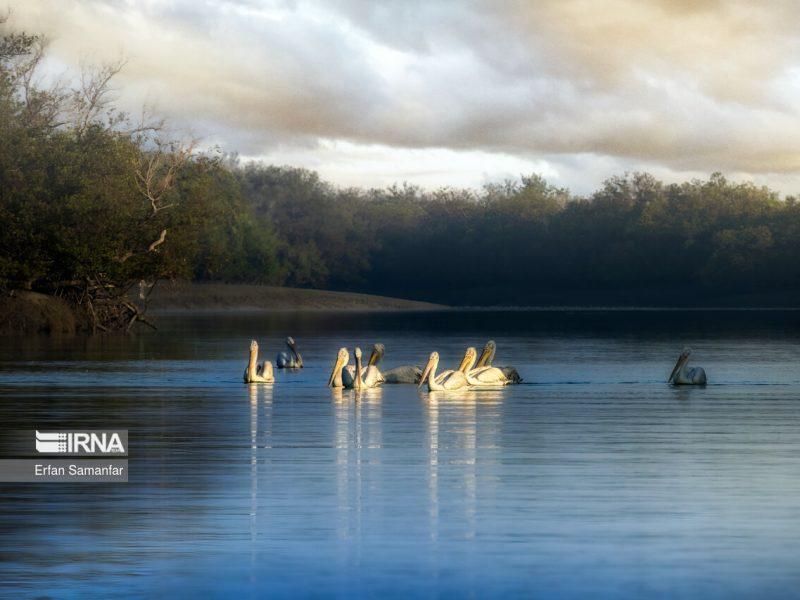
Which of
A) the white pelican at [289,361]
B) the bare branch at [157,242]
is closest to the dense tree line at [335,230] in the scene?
the bare branch at [157,242]

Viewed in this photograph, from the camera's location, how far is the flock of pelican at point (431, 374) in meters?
23.3

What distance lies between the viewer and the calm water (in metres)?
8.36

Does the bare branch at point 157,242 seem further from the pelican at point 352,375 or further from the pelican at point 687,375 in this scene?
the pelican at point 687,375

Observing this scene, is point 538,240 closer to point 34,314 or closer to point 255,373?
point 34,314

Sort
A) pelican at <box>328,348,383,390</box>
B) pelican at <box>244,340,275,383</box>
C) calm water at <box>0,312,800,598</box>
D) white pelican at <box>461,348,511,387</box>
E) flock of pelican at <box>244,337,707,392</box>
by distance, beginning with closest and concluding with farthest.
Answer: calm water at <box>0,312,800,598</box> < flock of pelican at <box>244,337,707,392</box> < pelican at <box>328,348,383,390</box> < white pelican at <box>461,348,511,387</box> < pelican at <box>244,340,275,383</box>

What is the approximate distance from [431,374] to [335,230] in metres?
96.6

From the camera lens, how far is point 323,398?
2209 cm

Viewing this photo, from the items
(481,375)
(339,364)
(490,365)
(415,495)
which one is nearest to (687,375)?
(490,365)

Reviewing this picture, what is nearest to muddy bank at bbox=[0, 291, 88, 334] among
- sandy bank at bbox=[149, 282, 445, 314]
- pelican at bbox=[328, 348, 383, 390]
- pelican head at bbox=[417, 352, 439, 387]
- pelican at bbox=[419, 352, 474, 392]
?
pelican at bbox=[328, 348, 383, 390]

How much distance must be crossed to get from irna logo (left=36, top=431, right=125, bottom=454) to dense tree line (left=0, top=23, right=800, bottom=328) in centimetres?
3478

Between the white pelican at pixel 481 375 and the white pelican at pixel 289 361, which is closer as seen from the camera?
the white pelican at pixel 481 375

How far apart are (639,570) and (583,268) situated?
366 feet

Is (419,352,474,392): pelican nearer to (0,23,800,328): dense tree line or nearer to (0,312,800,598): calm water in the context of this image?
(0,312,800,598): calm water

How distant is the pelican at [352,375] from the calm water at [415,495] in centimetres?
48
